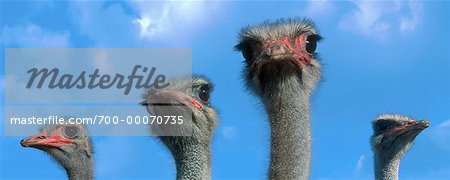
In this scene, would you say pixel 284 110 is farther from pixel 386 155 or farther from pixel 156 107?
pixel 386 155

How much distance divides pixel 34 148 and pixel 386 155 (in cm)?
383

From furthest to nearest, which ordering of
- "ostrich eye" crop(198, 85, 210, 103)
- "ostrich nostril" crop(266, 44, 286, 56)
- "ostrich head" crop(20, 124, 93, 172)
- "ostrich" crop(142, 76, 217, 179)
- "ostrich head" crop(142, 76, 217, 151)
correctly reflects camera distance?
"ostrich head" crop(20, 124, 93, 172), "ostrich eye" crop(198, 85, 210, 103), "ostrich" crop(142, 76, 217, 179), "ostrich head" crop(142, 76, 217, 151), "ostrich nostril" crop(266, 44, 286, 56)

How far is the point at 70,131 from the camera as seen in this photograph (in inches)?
413

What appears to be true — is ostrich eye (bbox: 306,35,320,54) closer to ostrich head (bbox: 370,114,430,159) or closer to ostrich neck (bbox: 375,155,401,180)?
ostrich head (bbox: 370,114,430,159)

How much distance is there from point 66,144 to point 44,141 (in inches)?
13.3

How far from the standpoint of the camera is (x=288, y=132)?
5.74m

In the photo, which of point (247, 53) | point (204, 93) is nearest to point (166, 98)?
point (204, 93)

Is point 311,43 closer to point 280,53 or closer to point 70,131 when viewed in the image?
point 280,53

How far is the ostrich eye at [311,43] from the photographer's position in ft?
19.5

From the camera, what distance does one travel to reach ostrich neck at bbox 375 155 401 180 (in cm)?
977

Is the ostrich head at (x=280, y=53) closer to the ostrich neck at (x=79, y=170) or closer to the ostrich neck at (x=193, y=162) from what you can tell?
the ostrich neck at (x=193, y=162)

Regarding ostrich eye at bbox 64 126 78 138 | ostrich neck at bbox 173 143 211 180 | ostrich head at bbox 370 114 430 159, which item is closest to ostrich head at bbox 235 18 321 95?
ostrich neck at bbox 173 143 211 180

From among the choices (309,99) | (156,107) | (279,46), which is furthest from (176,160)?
(279,46)

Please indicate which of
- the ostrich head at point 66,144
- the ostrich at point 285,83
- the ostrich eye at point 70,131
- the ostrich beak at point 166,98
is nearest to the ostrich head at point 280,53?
the ostrich at point 285,83
